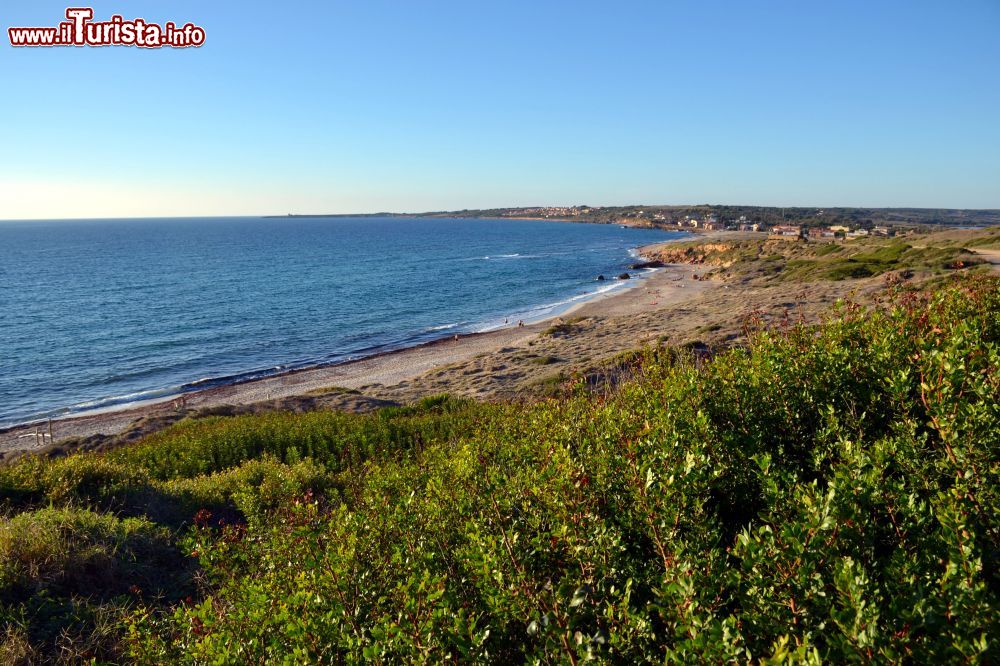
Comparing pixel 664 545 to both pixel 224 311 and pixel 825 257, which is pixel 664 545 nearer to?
pixel 224 311

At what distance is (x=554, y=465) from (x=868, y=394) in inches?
104

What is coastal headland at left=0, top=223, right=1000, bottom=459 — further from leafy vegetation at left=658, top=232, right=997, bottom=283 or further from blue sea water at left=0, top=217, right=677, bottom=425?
blue sea water at left=0, top=217, right=677, bottom=425

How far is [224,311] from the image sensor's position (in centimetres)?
5219

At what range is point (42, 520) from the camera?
6.97 m

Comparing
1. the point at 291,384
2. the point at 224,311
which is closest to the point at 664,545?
the point at 291,384

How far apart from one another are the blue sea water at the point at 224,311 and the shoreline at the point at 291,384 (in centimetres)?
159

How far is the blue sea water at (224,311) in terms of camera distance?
1328 inches

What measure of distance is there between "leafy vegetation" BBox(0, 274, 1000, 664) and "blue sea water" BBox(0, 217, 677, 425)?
98.9ft

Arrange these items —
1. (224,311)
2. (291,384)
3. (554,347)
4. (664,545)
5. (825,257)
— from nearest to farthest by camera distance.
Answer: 1. (664,545)
2. (291,384)
3. (554,347)
4. (224,311)
5. (825,257)

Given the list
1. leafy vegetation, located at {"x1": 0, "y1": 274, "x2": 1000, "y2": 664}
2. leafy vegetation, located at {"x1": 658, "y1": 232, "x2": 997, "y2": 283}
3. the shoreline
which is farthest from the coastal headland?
leafy vegetation, located at {"x1": 0, "y1": 274, "x2": 1000, "y2": 664}

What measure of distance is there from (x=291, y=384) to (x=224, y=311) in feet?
82.7

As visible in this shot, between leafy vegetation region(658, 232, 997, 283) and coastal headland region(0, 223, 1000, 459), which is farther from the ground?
leafy vegetation region(658, 232, 997, 283)

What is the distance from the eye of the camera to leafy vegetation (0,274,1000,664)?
2.44 meters

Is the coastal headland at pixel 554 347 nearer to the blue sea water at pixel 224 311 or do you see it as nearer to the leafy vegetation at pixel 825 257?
the leafy vegetation at pixel 825 257
